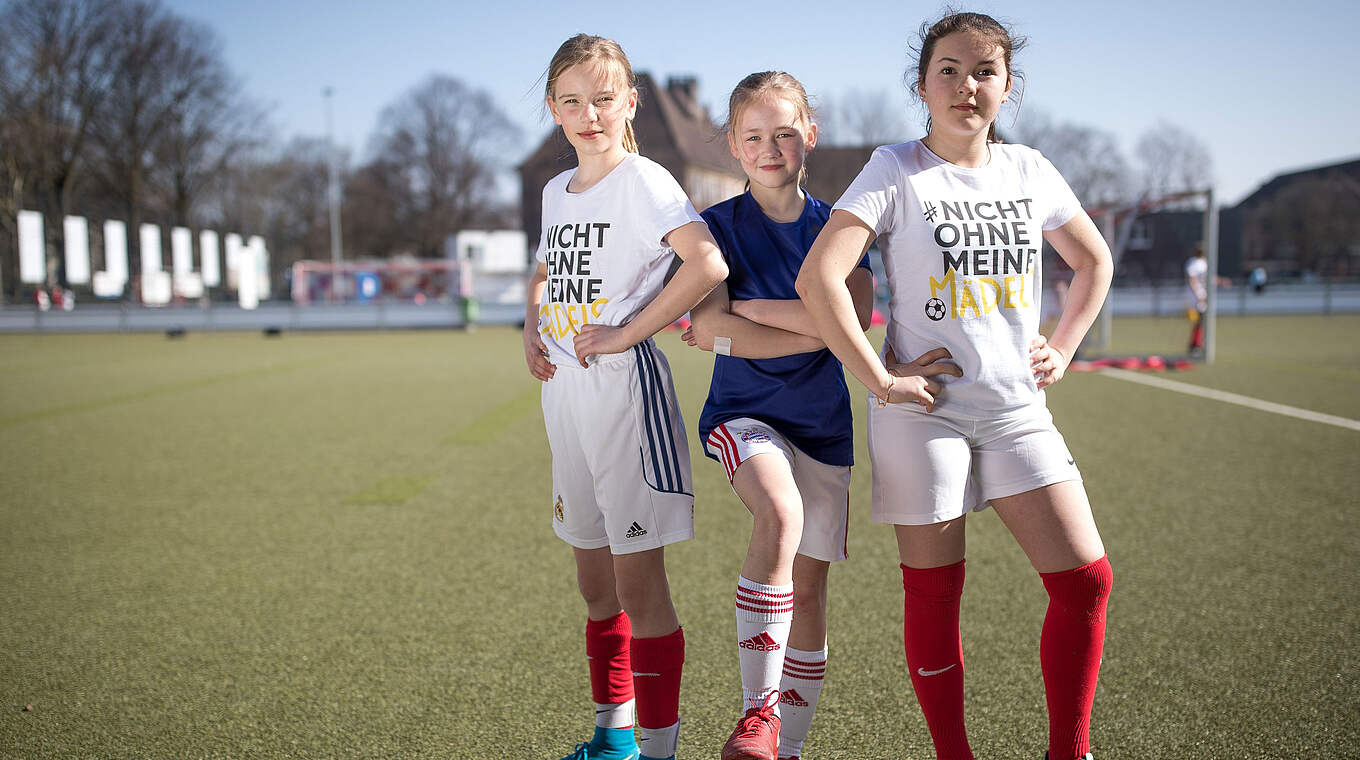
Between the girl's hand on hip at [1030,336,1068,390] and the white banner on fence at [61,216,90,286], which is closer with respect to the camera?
the girl's hand on hip at [1030,336,1068,390]

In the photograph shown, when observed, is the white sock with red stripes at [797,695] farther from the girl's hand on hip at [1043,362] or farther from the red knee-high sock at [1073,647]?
the girl's hand on hip at [1043,362]

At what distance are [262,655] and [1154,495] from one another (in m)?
4.82

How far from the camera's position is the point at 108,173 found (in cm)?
3744

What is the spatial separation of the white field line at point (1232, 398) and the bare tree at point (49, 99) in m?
36.2

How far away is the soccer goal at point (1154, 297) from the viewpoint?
13.3 metres

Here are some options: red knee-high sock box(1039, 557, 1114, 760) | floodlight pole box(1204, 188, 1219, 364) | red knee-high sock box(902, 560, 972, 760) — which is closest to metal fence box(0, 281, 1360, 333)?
floodlight pole box(1204, 188, 1219, 364)

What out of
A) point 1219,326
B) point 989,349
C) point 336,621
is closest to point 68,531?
point 336,621

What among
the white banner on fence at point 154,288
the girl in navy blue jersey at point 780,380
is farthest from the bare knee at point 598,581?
the white banner on fence at point 154,288

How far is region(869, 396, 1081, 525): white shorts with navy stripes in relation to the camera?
2014mm

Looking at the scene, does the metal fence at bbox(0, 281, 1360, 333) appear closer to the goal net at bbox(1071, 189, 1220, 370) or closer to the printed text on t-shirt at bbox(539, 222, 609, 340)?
the goal net at bbox(1071, 189, 1220, 370)

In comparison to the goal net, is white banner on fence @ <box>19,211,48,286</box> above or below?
above

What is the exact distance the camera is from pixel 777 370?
2.18 m

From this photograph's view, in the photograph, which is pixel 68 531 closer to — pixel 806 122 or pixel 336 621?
pixel 336 621

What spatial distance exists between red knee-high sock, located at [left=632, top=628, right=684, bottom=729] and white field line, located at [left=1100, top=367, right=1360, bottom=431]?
760 cm
